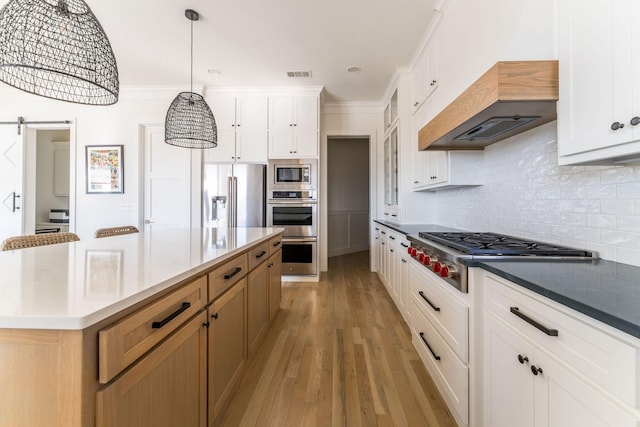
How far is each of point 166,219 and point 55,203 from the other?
9.87 feet

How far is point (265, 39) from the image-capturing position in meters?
2.97

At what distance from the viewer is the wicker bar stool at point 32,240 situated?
63.9 inches

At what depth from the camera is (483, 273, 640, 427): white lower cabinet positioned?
2.04 ft

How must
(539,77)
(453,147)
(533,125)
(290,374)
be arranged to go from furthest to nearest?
1. (453,147)
2. (290,374)
3. (533,125)
4. (539,77)

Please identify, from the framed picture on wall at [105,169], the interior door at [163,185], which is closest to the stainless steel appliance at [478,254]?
the interior door at [163,185]

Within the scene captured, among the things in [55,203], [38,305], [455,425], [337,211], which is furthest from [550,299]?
[55,203]

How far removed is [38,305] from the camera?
2.09 ft

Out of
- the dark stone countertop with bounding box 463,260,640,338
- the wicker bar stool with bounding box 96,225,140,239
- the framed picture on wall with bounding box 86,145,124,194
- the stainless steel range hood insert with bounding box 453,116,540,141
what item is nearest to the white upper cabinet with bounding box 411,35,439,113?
the stainless steel range hood insert with bounding box 453,116,540,141

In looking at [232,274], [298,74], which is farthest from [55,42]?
[298,74]

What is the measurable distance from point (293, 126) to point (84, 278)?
141 inches

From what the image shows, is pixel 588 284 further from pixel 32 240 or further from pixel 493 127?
pixel 32 240

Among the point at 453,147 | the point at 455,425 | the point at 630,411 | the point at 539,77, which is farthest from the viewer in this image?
the point at 453,147

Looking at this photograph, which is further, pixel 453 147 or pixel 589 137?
pixel 453 147

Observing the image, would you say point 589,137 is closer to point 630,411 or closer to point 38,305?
point 630,411
